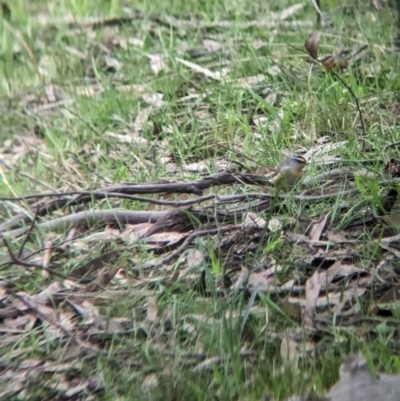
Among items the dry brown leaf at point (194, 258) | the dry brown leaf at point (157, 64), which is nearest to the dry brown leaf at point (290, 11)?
the dry brown leaf at point (157, 64)

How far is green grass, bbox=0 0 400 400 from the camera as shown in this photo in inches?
115

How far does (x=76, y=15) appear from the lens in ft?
19.9

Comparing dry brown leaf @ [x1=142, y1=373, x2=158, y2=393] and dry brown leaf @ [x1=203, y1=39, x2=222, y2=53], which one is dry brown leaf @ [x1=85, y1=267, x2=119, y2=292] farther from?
dry brown leaf @ [x1=203, y1=39, x2=222, y2=53]

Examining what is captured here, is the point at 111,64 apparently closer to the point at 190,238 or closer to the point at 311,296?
the point at 190,238

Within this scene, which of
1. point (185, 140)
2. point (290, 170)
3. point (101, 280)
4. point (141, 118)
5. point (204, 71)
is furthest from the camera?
point (204, 71)

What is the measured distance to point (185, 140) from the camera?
4.61 meters

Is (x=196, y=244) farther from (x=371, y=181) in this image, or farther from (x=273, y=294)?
(x=371, y=181)

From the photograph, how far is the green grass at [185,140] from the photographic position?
2922 mm

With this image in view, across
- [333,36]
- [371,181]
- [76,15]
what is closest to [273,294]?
[371,181]

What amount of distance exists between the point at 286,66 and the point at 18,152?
167 cm

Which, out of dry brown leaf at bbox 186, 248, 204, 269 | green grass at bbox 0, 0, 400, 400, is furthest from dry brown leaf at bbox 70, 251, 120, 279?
dry brown leaf at bbox 186, 248, 204, 269

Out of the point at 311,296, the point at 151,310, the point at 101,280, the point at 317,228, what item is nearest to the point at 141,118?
the point at 101,280

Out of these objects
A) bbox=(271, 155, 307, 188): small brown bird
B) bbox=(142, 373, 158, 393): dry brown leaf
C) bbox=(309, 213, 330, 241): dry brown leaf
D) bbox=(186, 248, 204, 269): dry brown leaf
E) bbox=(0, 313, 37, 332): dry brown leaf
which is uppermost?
bbox=(271, 155, 307, 188): small brown bird

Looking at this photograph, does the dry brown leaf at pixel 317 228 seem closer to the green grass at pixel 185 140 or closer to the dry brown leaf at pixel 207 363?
the green grass at pixel 185 140
